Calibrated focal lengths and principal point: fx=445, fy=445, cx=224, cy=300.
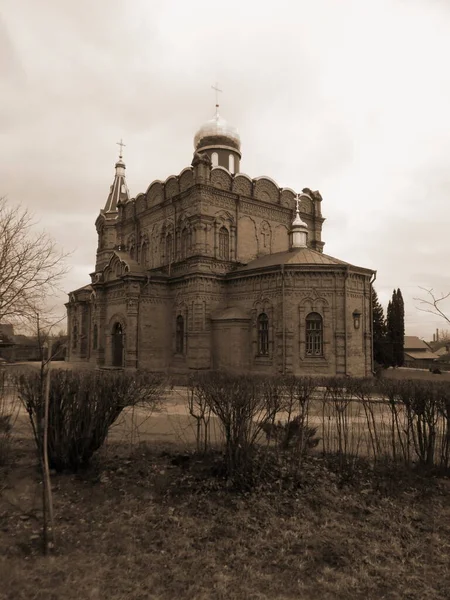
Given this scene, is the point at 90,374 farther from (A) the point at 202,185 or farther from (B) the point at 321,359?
(A) the point at 202,185

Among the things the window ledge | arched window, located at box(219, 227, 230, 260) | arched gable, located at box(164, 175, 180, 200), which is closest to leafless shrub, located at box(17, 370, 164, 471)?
the window ledge

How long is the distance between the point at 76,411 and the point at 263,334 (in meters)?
14.6

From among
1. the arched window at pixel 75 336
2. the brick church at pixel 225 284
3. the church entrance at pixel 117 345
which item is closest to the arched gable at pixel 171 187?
the brick church at pixel 225 284

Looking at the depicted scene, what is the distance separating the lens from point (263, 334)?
2159 cm

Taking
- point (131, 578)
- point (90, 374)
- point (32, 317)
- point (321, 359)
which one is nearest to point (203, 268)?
point (321, 359)

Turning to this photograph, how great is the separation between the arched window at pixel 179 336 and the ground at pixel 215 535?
15790 millimetres

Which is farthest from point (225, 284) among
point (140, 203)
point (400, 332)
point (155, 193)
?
point (400, 332)

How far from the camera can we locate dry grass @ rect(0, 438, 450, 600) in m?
4.84

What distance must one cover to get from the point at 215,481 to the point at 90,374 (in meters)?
3.13

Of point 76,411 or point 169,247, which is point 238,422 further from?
point 169,247

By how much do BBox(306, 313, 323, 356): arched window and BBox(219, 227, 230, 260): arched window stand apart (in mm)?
6337

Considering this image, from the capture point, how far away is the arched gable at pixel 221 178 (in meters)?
24.7

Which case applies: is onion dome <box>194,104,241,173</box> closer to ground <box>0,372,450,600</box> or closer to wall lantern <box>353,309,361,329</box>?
wall lantern <box>353,309,361,329</box>

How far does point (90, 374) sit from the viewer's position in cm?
852
